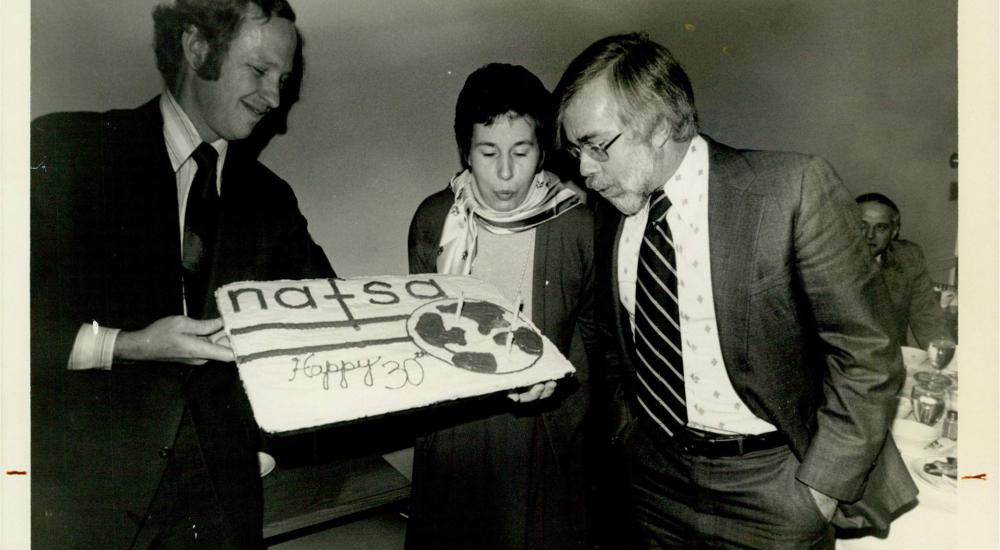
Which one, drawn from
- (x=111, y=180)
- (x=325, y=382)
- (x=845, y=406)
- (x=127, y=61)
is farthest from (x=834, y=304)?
(x=127, y=61)

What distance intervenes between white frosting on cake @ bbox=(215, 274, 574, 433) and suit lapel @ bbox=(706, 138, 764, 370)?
0.36m

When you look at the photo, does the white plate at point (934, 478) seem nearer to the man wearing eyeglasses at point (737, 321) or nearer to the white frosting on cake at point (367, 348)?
the man wearing eyeglasses at point (737, 321)

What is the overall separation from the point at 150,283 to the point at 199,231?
16 cm

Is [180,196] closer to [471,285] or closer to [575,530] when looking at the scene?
[471,285]

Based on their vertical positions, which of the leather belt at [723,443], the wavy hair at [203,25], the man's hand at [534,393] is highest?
the wavy hair at [203,25]

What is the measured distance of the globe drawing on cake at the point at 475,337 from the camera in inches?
43.6

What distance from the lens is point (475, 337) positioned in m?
1.18

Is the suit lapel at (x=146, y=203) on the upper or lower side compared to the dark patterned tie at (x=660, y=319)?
upper

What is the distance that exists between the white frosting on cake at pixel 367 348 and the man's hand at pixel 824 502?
60 cm

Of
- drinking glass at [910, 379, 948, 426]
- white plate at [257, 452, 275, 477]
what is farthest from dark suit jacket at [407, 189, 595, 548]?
drinking glass at [910, 379, 948, 426]

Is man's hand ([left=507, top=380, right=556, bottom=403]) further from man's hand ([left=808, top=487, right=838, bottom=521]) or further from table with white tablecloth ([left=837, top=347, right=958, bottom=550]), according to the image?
table with white tablecloth ([left=837, top=347, right=958, bottom=550])

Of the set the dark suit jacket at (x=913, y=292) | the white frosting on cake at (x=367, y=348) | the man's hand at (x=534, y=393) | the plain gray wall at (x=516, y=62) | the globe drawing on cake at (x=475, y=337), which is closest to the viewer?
the white frosting on cake at (x=367, y=348)

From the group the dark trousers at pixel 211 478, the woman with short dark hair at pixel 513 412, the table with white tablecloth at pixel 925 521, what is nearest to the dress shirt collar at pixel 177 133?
the dark trousers at pixel 211 478

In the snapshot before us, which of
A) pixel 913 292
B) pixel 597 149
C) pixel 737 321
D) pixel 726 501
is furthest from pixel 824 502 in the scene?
pixel 913 292
